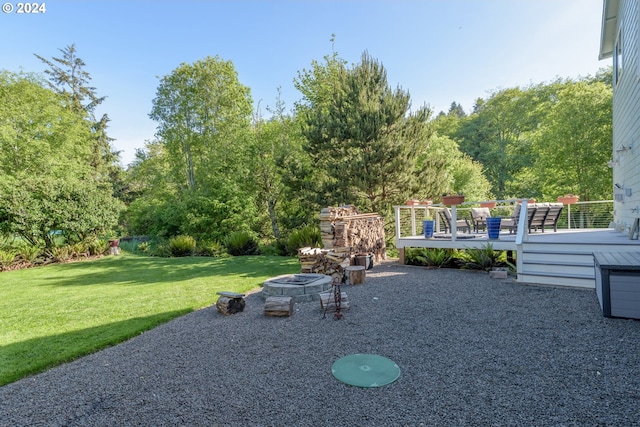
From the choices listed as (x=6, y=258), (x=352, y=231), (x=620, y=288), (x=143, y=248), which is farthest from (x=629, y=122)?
(x=143, y=248)

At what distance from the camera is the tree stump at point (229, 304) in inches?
182

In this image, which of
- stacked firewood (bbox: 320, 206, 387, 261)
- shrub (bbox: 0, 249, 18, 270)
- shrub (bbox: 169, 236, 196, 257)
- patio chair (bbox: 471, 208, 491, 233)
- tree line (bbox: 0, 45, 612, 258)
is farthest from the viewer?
shrub (bbox: 169, 236, 196, 257)

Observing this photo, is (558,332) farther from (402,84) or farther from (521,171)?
(521,171)

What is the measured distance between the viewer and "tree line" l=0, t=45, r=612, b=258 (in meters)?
10.5

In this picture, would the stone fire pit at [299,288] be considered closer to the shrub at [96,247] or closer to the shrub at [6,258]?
the shrub at [6,258]

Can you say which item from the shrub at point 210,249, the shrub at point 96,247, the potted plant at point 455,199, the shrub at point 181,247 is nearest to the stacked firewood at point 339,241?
the potted plant at point 455,199

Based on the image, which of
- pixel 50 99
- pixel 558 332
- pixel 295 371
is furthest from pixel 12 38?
pixel 558 332

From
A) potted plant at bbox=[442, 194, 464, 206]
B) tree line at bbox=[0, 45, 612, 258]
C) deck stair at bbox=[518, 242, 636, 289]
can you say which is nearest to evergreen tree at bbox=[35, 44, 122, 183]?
tree line at bbox=[0, 45, 612, 258]

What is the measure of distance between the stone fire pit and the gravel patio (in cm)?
70

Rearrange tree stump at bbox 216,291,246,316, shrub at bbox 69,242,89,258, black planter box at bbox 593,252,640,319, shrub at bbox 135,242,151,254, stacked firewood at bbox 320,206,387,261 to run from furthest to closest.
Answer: shrub at bbox 135,242,151,254 → shrub at bbox 69,242,89,258 → stacked firewood at bbox 320,206,387,261 → tree stump at bbox 216,291,246,316 → black planter box at bbox 593,252,640,319

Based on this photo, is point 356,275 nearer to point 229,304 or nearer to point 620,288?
point 229,304

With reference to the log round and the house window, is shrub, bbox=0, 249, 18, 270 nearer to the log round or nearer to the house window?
the log round

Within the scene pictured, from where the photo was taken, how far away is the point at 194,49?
62.0ft

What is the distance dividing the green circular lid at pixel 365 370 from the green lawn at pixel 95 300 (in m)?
2.86
